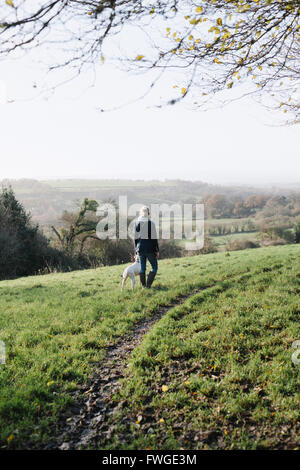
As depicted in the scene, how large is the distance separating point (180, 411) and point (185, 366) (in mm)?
1101

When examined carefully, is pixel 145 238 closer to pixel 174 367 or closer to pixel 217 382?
pixel 174 367

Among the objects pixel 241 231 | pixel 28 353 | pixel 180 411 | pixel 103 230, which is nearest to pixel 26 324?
pixel 28 353

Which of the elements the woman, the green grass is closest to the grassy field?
the green grass

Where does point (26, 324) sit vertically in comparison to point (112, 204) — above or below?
below

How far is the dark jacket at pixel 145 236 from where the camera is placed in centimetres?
968

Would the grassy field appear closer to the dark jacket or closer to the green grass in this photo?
the green grass

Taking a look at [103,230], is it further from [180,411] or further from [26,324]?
[180,411]

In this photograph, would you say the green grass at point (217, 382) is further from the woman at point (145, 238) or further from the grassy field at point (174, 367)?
the woman at point (145, 238)

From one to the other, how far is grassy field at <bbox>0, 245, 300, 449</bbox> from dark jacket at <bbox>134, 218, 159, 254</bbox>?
1489 millimetres

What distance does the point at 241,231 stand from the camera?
176ft

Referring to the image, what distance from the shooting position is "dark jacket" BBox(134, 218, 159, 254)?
968cm

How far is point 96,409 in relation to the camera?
4.44 m

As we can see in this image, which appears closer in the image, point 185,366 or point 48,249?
point 185,366
